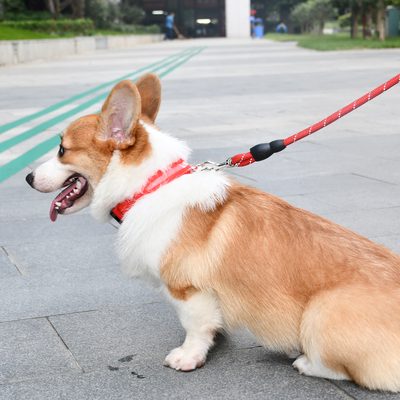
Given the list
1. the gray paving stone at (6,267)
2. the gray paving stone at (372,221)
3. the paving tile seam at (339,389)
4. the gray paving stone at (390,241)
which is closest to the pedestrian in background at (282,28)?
the gray paving stone at (372,221)

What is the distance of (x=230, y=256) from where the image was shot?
240 cm

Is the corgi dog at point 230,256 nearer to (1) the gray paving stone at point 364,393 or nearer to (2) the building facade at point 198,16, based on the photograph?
(1) the gray paving stone at point 364,393

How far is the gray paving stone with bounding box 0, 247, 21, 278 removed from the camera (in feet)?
12.1

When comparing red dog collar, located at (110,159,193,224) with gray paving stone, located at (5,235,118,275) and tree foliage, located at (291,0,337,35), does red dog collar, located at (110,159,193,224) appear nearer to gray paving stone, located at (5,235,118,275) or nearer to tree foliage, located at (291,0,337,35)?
gray paving stone, located at (5,235,118,275)

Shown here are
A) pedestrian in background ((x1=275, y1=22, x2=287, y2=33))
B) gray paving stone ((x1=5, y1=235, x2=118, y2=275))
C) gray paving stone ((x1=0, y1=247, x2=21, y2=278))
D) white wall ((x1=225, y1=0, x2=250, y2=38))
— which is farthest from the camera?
pedestrian in background ((x1=275, y1=22, x2=287, y2=33))

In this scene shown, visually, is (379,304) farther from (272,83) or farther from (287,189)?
(272,83)

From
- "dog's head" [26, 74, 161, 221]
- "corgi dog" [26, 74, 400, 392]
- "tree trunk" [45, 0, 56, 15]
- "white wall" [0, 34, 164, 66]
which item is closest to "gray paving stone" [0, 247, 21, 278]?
"dog's head" [26, 74, 161, 221]

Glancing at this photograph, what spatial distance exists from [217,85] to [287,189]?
904cm

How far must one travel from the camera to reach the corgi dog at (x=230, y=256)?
86.2 inches

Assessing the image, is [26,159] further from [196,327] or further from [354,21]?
[354,21]

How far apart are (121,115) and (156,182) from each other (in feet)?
1.06

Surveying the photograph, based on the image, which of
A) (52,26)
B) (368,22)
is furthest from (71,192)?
(52,26)

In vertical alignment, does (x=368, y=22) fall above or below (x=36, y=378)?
above

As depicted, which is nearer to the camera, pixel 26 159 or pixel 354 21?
pixel 26 159
